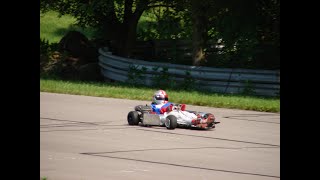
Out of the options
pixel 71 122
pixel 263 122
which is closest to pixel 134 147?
pixel 71 122

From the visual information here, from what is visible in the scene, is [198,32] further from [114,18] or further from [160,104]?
[160,104]

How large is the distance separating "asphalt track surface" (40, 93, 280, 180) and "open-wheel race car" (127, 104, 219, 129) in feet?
0.36

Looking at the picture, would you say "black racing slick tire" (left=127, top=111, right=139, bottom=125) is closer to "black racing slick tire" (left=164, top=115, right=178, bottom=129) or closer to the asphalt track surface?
the asphalt track surface

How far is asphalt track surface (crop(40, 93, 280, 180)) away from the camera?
25.7 ft

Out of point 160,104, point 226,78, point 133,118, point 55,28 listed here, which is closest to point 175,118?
point 160,104

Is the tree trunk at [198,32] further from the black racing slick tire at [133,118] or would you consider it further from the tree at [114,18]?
the black racing slick tire at [133,118]

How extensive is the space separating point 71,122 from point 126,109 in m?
2.27

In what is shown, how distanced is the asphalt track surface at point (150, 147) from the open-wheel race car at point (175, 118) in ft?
0.36

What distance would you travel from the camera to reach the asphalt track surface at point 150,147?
784 centimetres

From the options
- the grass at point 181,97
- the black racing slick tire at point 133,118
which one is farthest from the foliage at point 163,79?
the black racing slick tire at point 133,118

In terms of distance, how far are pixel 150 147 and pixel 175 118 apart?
205 centimetres

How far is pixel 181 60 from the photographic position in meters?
25.7

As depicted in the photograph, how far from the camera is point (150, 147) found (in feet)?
33.0
